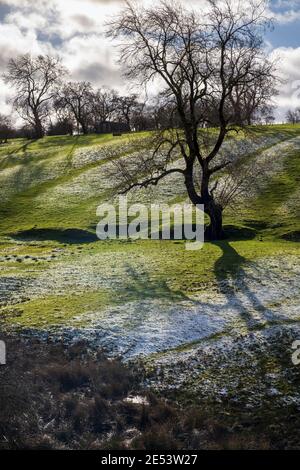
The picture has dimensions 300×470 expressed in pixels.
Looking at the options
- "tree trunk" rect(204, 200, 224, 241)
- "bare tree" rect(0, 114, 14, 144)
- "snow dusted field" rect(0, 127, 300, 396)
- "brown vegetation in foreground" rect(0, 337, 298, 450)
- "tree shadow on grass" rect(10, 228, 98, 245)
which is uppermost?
"bare tree" rect(0, 114, 14, 144)

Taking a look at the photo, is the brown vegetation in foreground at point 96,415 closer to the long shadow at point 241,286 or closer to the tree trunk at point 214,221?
the long shadow at point 241,286

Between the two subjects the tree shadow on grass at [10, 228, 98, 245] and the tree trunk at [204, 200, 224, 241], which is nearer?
the tree trunk at [204, 200, 224, 241]

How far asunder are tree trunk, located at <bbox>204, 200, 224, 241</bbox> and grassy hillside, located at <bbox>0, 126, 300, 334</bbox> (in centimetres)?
104

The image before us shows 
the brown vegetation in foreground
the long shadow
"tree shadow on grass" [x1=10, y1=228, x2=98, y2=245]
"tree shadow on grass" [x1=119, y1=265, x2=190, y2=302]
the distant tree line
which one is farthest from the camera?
the distant tree line

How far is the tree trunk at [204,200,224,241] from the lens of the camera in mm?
34591

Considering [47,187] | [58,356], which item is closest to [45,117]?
[47,187]

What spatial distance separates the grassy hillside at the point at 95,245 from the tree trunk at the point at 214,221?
1.04m

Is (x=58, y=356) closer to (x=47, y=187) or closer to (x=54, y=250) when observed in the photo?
(x=54, y=250)

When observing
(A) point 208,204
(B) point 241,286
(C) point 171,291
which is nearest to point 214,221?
(A) point 208,204

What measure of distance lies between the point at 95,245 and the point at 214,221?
362 inches

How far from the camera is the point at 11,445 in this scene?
11133mm

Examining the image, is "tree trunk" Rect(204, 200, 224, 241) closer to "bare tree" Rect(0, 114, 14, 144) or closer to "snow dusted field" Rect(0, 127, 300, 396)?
"snow dusted field" Rect(0, 127, 300, 396)

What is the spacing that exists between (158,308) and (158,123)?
19.3 m

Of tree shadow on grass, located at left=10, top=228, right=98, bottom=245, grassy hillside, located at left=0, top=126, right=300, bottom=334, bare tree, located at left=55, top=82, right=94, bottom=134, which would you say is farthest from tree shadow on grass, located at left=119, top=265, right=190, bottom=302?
bare tree, located at left=55, top=82, right=94, bottom=134
